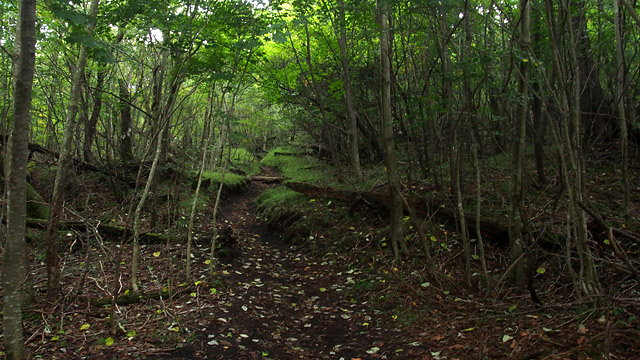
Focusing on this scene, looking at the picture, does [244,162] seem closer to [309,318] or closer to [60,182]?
[309,318]

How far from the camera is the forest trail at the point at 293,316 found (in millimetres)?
4516

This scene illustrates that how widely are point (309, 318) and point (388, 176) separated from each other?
275cm

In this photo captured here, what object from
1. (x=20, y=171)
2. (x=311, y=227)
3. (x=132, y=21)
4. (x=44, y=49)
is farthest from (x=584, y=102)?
(x=44, y=49)

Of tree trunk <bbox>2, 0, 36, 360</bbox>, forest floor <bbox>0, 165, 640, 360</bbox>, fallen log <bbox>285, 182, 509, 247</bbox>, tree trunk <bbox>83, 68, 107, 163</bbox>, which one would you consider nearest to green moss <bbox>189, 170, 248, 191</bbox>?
fallen log <bbox>285, 182, 509, 247</bbox>

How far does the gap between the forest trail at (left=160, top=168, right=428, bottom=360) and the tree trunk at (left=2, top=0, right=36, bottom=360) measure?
148 cm

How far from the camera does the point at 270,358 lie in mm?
4371

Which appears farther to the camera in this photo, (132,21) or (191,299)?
(132,21)

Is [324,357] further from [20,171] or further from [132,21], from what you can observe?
[132,21]

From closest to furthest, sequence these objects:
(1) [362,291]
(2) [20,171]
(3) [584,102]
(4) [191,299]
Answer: (2) [20,171], (4) [191,299], (1) [362,291], (3) [584,102]

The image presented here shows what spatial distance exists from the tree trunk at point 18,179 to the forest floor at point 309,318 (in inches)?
32.3

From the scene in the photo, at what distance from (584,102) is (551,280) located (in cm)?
533

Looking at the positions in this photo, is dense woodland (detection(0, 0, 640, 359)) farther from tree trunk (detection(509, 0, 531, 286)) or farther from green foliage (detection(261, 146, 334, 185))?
green foliage (detection(261, 146, 334, 185))

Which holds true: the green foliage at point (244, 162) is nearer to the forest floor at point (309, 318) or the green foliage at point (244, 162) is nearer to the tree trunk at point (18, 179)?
the forest floor at point (309, 318)

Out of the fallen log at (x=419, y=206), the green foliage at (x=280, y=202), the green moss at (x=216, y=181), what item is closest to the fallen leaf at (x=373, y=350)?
the fallen log at (x=419, y=206)
